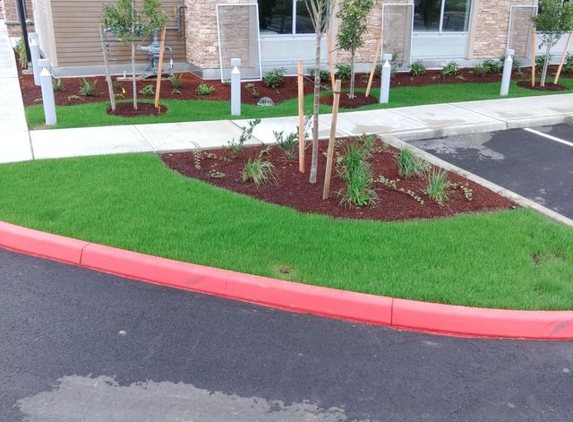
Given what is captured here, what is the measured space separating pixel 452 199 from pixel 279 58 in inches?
358

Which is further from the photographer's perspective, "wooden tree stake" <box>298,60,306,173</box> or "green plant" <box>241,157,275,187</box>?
"wooden tree stake" <box>298,60,306,173</box>

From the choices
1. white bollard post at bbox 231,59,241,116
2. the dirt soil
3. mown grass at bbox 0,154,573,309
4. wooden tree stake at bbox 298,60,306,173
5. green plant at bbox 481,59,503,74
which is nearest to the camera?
mown grass at bbox 0,154,573,309

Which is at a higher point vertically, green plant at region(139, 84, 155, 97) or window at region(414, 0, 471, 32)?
window at region(414, 0, 471, 32)

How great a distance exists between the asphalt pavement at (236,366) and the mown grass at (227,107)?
214 inches

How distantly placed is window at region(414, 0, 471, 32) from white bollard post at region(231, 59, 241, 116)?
299 inches

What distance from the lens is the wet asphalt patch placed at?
7500 mm

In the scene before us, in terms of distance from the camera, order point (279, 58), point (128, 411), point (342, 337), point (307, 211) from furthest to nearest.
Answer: point (279, 58) < point (307, 211) < point (342, 337) < point (128, 411)

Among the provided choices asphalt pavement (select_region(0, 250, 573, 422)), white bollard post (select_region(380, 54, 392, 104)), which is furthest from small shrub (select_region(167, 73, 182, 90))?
asphalt pavement (select_region(0, 250, 573, 422))

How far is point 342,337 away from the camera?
14.5ft

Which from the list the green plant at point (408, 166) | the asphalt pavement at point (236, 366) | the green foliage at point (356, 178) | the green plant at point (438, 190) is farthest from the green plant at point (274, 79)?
the asphalt pavement at point (236, 366)

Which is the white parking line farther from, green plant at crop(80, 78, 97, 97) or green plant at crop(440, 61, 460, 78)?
green plant at crop(80, 78, 97, 97)

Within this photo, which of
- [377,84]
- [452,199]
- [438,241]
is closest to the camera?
[438,241]

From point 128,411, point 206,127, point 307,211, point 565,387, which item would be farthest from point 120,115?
point 565,387

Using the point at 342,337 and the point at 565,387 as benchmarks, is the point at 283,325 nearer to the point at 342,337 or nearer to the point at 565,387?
the point at 342,337
